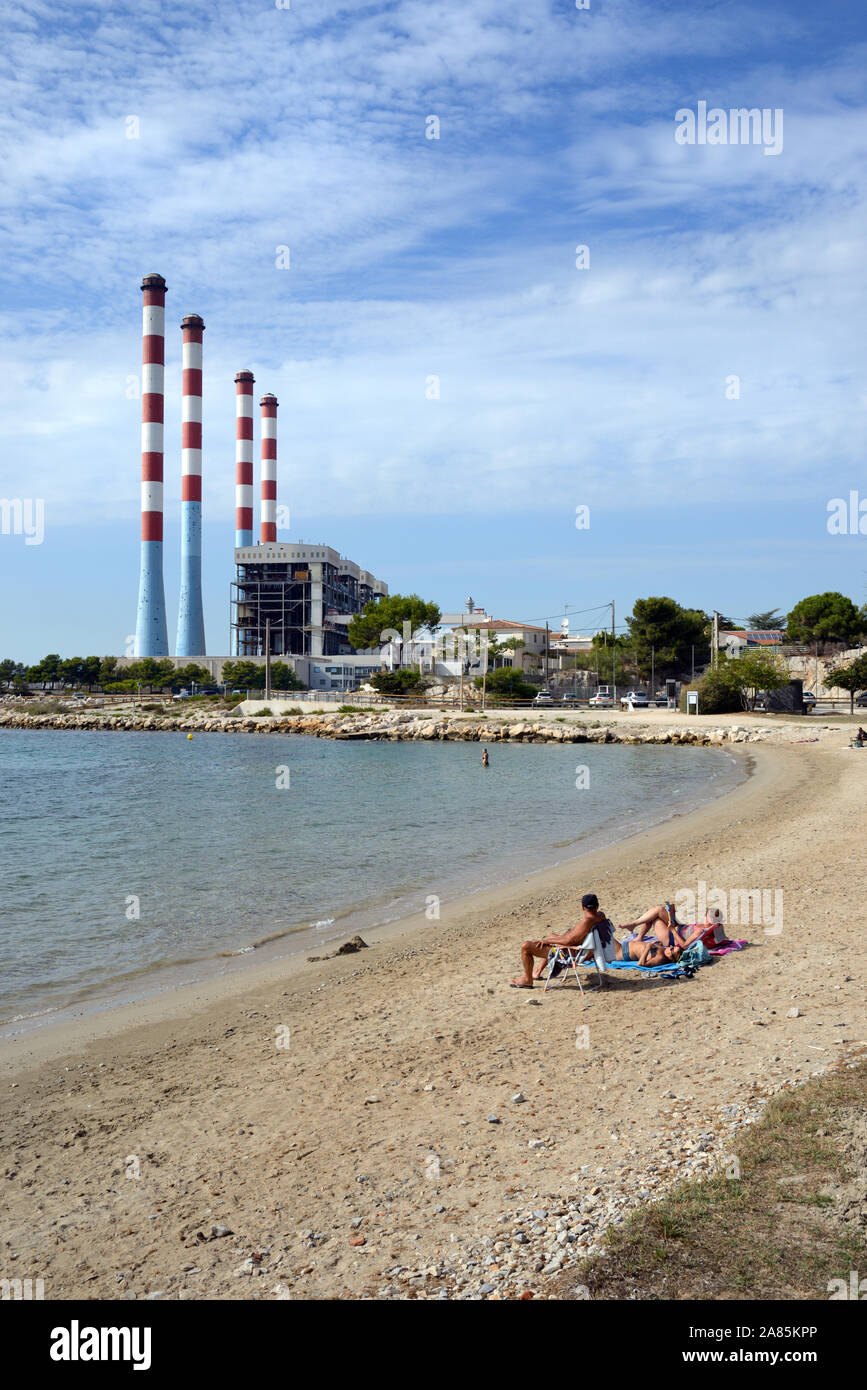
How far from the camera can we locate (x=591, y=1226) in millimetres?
4309

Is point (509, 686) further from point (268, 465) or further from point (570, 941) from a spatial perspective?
point (570, 941)

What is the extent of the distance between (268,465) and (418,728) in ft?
201

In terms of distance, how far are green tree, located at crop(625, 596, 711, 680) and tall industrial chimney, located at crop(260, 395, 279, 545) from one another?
46.8 metres

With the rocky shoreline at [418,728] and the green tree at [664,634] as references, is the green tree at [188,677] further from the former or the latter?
the green tree at [664,634]

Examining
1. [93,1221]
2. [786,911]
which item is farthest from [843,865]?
[93,1221]

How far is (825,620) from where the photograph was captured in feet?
292

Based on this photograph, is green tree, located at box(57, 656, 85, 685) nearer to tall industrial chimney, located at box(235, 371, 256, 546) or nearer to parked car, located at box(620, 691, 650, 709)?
tall industrial chimney, located at box(235, 371, 256, 546)

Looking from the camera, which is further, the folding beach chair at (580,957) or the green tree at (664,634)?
the green tree at (664,634)

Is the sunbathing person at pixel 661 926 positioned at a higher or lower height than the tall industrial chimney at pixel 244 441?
lower

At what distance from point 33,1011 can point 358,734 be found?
56874mm

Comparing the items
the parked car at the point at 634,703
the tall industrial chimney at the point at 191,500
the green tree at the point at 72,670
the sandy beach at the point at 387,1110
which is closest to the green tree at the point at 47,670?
the green tree at the point at 72,670

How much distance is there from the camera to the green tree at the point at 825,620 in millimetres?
87938

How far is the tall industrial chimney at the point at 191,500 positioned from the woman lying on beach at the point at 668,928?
98.7m
